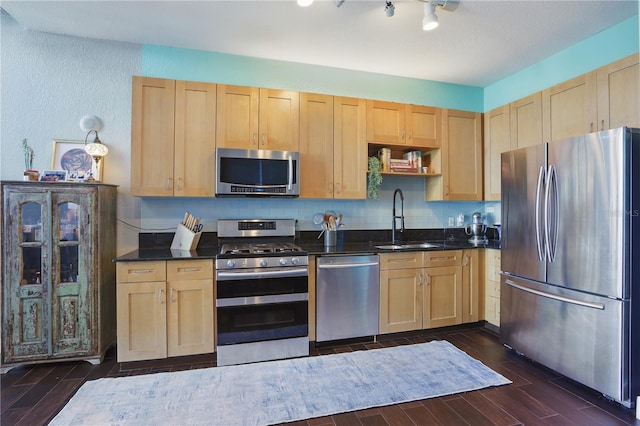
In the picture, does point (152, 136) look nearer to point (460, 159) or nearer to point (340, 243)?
point (340, 243)

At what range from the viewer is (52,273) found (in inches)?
95.4

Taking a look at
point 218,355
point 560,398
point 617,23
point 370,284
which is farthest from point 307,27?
point 560,398

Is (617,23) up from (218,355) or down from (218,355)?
up

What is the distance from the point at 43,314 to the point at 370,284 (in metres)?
2.71

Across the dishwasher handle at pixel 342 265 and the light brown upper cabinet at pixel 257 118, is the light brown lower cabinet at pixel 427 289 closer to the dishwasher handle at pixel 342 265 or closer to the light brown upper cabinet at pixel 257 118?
the dishwasher handle at pixel 342 265

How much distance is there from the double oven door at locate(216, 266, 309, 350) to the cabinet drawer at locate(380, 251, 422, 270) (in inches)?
31.0

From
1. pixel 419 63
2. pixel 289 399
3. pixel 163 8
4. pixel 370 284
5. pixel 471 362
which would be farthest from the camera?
pixel 419 63

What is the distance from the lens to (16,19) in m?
2.58

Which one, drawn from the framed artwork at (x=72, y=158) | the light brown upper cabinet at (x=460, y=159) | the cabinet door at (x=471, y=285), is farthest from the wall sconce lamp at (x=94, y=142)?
the cabinet door at (x=471, y=285)

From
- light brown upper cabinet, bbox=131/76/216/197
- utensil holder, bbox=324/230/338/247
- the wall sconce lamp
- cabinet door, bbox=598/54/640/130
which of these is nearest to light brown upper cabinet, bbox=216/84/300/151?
light brown upper cabinet, bbox=131/76/216/197

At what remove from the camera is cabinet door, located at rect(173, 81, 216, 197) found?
2.81 m

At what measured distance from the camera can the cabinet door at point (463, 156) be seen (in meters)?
3.57

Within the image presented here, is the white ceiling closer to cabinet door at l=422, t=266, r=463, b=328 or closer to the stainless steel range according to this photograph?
the stainless steel range

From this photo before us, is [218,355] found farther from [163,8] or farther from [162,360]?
[163,8]
